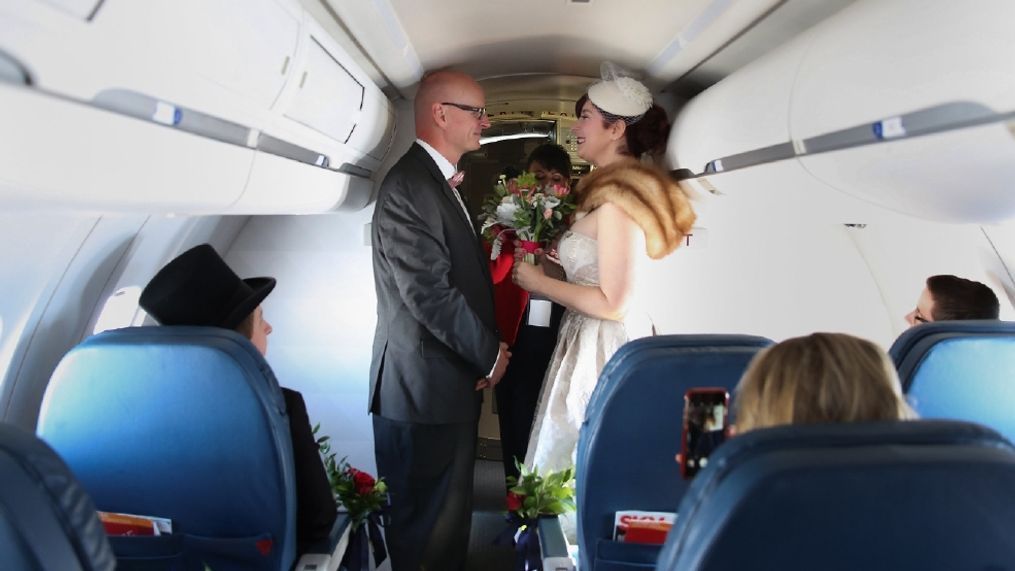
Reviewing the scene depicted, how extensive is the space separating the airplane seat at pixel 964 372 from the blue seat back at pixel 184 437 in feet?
5.48

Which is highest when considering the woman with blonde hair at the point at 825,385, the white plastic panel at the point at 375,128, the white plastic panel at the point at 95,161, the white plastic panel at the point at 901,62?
the white plastic panel at the point at 375,128

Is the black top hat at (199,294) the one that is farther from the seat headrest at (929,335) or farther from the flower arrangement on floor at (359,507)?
the seat headrest at (929,335)

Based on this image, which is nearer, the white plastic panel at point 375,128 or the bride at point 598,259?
the bride at point 598,259

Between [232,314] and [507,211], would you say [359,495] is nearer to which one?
[232,314]

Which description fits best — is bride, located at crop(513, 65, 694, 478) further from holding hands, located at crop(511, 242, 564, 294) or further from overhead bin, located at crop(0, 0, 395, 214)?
overhead bin, located at crop(0, 0, 395, 214)

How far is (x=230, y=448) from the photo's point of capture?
6.49 ft

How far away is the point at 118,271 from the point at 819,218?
2.91m

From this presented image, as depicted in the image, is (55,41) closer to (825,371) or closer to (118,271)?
(825,371)

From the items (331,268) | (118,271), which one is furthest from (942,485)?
(331,268)

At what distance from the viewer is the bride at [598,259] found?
3.42 meters

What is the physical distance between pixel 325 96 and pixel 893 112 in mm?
1935

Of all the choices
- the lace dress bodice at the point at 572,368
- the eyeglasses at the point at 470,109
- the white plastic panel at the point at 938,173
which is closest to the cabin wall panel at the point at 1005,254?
the white plastic panel at the point at 938,173

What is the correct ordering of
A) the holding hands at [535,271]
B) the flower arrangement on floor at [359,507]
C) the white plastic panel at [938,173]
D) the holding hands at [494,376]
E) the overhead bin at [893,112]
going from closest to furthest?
the overhead bin at [893,112], the white plastic panel at [938,173], the flower arrangement on floor at [359,507], the holding hands at [494,376], the holding hands at [535,271]

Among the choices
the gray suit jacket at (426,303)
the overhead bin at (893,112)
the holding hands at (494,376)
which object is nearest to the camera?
the overhead bin at (893,112)
